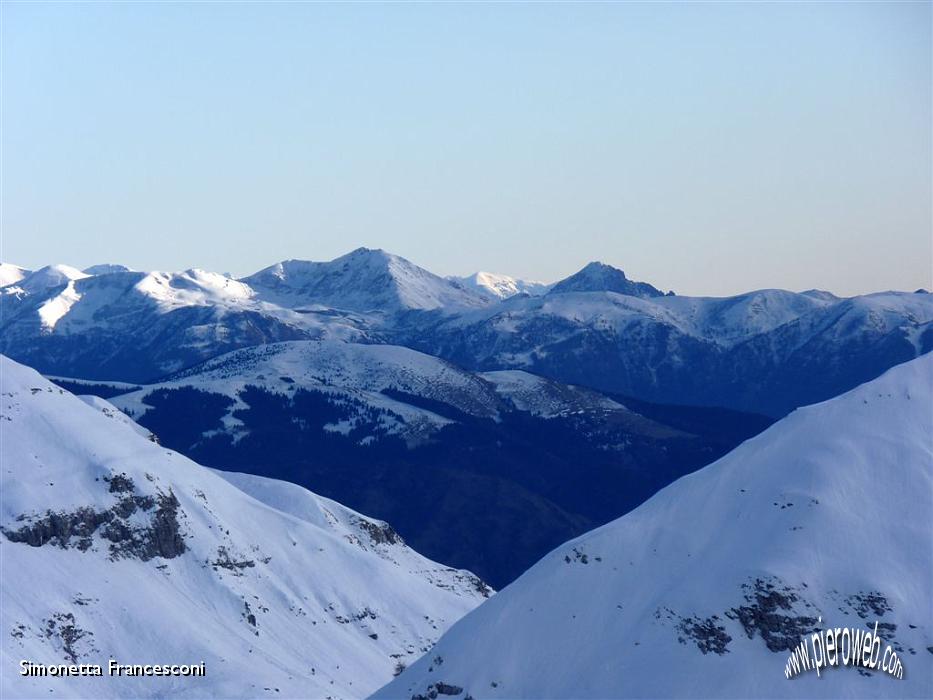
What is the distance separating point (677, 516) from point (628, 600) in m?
16.5

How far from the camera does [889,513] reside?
186m

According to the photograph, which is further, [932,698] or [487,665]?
[487,665]

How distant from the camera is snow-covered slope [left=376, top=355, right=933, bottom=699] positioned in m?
166

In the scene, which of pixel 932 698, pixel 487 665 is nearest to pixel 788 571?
pixel 932 698

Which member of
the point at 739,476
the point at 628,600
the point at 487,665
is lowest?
the point at 487,665

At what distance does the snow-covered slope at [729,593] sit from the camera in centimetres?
16612

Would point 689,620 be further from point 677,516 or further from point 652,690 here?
point 677,516

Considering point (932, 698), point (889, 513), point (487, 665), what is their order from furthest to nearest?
point (889, 513) → point (487, 665) → point (932, 698)

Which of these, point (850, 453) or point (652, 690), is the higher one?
point (850, 453)

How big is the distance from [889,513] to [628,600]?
32240 mm

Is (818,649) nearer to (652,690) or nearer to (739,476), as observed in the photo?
(652,690)

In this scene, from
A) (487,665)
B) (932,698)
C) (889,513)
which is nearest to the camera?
(932,698)

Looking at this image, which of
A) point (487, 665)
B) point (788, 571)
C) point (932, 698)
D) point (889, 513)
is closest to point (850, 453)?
point (889, 513)

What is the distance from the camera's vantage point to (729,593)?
→ 6762 inches
